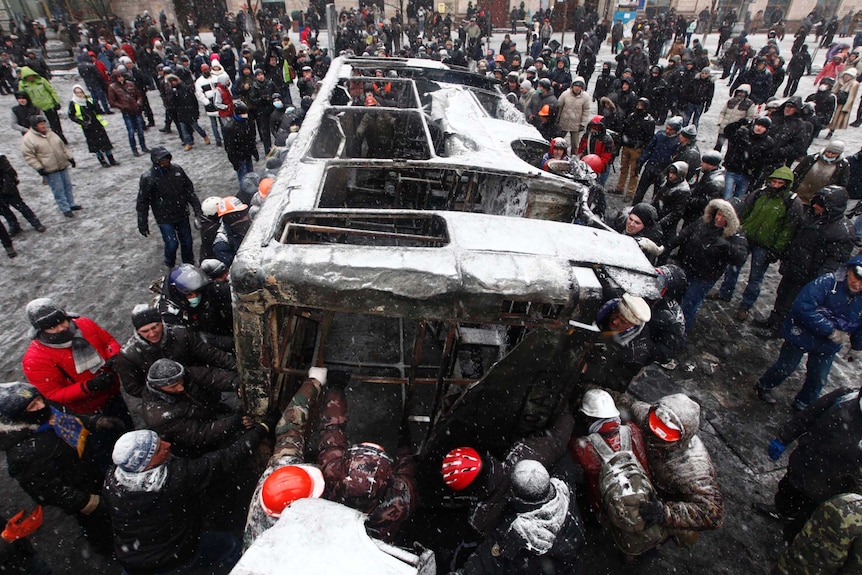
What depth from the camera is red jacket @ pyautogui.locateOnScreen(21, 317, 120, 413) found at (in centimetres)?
285

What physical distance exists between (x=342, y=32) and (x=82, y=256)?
1487 centimetres

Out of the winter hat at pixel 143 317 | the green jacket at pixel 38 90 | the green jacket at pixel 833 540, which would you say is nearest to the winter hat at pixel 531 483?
the green jacket at pixel 833 540

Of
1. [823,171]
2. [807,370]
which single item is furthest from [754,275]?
[823,171]

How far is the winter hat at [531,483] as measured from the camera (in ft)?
6.56

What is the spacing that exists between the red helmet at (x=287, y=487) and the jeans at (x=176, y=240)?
4.43 metres

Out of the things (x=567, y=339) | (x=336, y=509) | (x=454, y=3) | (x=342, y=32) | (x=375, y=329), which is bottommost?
(x=375, y=329)

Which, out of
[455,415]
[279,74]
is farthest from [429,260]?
[279,74]

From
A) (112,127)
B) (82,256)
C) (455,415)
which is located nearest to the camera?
(455,415)

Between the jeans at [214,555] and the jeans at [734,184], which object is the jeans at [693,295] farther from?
the jeans at [214,555]

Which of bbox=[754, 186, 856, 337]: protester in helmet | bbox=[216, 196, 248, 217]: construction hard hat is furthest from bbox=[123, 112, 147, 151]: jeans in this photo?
bbox=[754, 186, 856, 337]: protester in helmet

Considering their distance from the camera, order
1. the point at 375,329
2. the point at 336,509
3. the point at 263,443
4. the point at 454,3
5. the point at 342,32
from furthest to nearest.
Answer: the point at 454,3, the point at 342,32, the point at 375,329, the point at 263,443, the point at 336,509

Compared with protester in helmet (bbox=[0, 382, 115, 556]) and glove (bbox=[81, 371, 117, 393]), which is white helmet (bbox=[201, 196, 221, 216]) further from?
protester in helmet (bbox=[0, 382, 115, 556])

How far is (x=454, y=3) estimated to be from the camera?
2558cm

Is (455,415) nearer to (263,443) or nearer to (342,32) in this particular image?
(263,443)
